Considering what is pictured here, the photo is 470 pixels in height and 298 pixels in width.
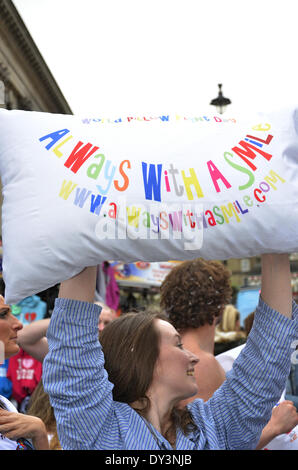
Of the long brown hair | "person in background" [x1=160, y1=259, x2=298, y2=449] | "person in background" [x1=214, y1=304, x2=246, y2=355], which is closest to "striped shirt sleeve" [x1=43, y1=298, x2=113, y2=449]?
the long brown hair

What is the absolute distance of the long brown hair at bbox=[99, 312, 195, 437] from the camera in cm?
143

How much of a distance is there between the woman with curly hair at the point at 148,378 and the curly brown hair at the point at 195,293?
71cm

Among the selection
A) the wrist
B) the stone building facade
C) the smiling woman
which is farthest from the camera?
the stone building facade

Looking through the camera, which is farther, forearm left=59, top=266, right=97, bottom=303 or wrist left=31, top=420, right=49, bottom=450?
wrist left=31, top=420, right=49, bottom=450

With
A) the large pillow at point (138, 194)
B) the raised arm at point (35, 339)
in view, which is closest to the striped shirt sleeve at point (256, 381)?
the large pillow at point (138, 194)

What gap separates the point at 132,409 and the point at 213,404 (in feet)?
0.82

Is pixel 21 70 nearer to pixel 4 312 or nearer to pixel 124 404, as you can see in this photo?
pixel 4 312

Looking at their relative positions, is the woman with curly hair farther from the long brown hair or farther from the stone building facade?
the stone building facade

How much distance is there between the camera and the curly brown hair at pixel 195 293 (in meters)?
2.25

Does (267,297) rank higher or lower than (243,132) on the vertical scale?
lower

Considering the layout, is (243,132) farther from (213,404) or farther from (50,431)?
(50,431)

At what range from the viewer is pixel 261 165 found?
1.29 m

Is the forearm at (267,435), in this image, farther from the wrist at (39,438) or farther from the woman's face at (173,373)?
the wrist at (39,438)
